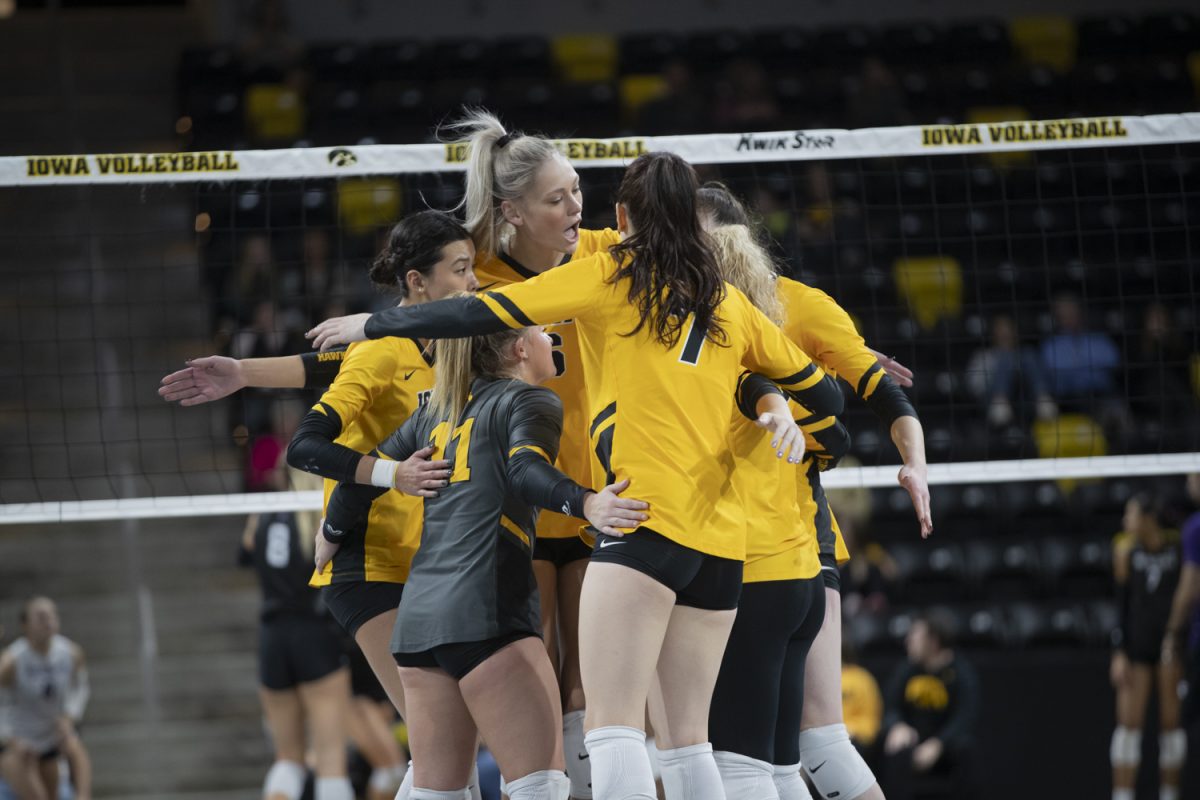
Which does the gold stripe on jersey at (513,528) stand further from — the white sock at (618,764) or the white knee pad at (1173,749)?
the white knee pad at (1173,749)

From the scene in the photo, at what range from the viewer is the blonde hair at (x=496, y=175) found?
4695 mm

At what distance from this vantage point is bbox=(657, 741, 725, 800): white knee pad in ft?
12.4

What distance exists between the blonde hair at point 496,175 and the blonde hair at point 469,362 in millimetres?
595

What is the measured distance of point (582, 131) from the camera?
1271cm

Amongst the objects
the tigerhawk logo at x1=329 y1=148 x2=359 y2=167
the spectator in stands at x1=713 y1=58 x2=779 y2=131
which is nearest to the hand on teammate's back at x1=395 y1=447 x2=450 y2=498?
the tigerhawk logo at x1=329 y1=148 x2=359 y2=167

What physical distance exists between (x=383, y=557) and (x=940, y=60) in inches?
423

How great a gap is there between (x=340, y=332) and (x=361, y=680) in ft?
19.2

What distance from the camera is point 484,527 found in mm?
4086

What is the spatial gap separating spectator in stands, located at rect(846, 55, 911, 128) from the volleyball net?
0.41 m

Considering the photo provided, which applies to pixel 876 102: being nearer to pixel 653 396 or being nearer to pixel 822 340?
pixel 822 340

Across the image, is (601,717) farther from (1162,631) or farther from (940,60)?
(940,60)

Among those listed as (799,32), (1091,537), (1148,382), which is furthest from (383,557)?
(799,32)

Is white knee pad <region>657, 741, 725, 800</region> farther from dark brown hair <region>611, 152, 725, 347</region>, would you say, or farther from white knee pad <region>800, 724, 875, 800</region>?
dark brown hair <region>611, 152, 725, 347</region>

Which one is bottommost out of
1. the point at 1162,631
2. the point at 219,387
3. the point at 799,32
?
the point at 1162,631
